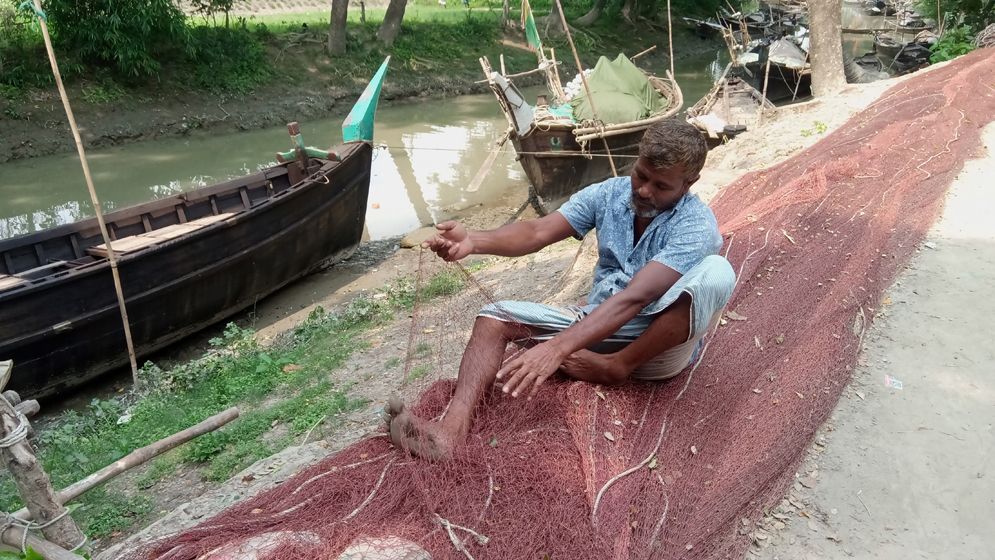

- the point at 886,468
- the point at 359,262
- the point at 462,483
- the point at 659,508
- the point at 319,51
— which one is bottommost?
the point at 359,262

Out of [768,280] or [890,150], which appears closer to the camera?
[768,280]

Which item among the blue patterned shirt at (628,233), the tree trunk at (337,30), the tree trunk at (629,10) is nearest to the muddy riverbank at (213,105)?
the tree trunk at (337,30)

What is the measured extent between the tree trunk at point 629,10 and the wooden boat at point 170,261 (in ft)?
74.5

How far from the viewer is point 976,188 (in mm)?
5613

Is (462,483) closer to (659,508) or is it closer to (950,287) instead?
(659,508)

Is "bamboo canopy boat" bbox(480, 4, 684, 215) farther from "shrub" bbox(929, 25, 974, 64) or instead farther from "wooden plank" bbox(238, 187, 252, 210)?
"shrub" bbox(929, 25, 974, 64)

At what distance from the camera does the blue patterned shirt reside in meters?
2.56

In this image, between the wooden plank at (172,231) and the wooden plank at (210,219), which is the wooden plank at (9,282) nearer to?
the wooden plank at (172,231)

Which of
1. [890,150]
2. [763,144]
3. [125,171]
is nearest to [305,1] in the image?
[125,171]

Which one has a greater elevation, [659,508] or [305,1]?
[305,1]

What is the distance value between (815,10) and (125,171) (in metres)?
12.8

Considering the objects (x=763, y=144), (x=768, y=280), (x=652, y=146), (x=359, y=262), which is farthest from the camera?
(x=359, y=262)

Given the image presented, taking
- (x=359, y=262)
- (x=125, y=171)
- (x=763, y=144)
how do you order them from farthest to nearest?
(x=125, y=171) → (x=359, y=262) → (x=763, y=144)

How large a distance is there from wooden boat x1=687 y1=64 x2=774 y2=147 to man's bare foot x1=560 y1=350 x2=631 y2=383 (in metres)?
8.78
